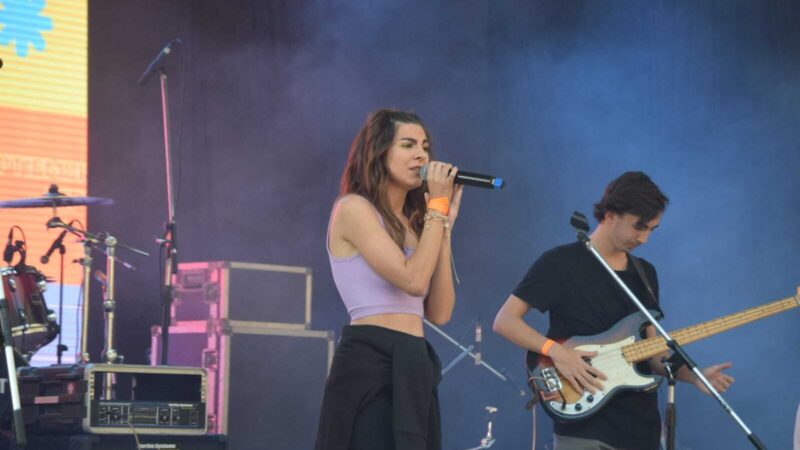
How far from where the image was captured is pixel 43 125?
21.2ft

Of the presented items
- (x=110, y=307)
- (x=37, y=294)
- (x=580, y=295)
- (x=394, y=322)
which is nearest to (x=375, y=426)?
(x=394, y=322)

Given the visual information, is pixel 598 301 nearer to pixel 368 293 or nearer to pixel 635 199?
pixel 635 199

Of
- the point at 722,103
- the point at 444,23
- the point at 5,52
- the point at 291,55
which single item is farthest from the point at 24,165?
the point at 722,103

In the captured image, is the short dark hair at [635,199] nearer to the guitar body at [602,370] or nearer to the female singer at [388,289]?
the guitar body at [602,370]

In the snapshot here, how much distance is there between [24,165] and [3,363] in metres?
1.55

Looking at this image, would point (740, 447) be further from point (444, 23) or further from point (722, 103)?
point (444, 23)

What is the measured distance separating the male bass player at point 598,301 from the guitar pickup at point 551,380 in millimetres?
28

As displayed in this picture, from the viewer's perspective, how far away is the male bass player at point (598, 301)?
356cm

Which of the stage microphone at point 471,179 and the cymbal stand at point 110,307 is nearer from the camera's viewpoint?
the stage microphone at point 471,179

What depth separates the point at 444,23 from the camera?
7836 mm

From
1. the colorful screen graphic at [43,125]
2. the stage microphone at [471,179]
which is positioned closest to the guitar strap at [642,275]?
the stage microphone at [471,179]

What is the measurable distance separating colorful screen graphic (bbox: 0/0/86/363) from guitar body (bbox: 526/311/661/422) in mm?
3450

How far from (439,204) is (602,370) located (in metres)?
1.19

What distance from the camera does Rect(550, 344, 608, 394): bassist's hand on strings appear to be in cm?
358
